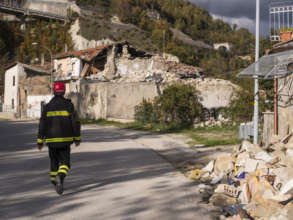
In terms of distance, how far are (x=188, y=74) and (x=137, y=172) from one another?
1200 inches

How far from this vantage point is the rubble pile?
4.73 metres

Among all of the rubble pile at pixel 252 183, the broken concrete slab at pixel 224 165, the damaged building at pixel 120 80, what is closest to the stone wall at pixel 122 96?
the damaged building at pixel 120 80

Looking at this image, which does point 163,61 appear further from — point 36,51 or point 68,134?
point 36,51

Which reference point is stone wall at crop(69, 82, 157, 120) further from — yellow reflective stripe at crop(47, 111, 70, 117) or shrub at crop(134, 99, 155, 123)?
yellow reflective stripe at crop(47, 111, 70, 117)

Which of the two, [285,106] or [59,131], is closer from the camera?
[59,131]

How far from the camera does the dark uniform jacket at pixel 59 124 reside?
242 inches

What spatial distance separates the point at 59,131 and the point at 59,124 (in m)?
0.13

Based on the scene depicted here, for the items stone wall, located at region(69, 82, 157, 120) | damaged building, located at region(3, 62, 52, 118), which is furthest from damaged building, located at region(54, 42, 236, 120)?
damaged building, located at region(3, 62, 52, 118)

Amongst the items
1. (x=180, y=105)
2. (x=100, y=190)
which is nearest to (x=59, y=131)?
(x=100, y=190)

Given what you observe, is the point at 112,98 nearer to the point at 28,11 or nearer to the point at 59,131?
the point at 59,131

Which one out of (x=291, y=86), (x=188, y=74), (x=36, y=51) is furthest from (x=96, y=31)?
(x=291, y=86)

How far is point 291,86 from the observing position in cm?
1027

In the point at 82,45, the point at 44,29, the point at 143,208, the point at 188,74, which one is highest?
the point at 44,29

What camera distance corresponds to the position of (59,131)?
6164 mm
